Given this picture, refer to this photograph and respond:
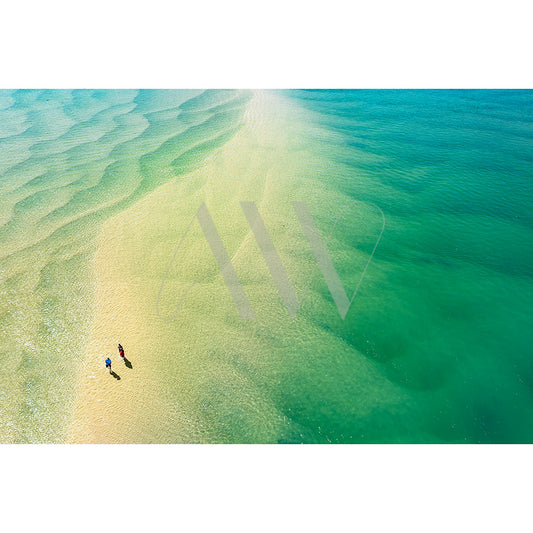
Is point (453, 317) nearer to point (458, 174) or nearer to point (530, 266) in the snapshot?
point (530, 266)

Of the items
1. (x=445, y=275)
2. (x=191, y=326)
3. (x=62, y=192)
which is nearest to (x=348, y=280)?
(x=445, y=275)

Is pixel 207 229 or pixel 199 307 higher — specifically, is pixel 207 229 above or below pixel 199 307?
above

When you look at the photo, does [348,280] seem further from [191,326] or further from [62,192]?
[62,192]

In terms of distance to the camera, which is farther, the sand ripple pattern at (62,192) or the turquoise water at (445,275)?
the sand ripple pattern at (62,192)

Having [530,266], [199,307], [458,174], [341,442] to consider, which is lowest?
[341,442]

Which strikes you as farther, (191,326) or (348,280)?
(348,280)

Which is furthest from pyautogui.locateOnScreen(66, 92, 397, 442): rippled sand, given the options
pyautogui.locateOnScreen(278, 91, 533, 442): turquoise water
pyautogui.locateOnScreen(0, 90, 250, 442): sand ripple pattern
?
pyautogui.locateOnScreen(278, 91, 533, 442): turquoise water

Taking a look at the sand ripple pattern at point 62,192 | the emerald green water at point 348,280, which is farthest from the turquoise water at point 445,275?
the sand ripple pattern at point 62,192

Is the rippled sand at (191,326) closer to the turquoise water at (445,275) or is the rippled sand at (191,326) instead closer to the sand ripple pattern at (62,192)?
the sand ripple pattern at (62,192)

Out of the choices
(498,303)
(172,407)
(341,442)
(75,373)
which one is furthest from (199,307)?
(498,303)
